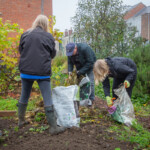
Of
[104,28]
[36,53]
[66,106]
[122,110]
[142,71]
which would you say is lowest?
[122,110]

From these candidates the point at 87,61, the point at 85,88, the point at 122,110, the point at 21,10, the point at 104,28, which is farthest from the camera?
the point at 21,10

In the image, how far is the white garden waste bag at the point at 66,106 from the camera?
2.94 meters

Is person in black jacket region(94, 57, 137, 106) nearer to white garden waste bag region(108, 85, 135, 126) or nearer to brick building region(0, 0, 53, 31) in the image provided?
white garden waste bag region(108, 85, 135, 126)

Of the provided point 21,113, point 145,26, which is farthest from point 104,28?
point 145,26

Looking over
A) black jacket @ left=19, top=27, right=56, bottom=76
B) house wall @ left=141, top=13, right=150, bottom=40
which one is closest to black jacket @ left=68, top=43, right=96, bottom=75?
black jacket @ left=19, top=27, right=56, bottom=76

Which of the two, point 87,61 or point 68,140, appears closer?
point 68,140

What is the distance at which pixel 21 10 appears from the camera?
14.0 m

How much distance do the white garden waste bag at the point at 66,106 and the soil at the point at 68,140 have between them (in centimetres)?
16

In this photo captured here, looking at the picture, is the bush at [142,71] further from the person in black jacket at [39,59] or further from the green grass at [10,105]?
the person in black jacket at [39,59]

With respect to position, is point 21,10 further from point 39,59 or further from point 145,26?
point 145,26

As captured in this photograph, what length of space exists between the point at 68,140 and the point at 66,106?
2.24 feet

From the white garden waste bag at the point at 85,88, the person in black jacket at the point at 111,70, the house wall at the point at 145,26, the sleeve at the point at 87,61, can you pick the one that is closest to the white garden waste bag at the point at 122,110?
the person in black jacket at the point at 111,70

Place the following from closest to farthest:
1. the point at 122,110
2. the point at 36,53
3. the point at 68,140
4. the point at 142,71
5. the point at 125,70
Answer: the point at 68,140, the point at 36,53, the point at 122,110, the point at 125,70, the point at 142,71

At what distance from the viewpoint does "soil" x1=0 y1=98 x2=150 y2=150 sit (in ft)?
7.47
